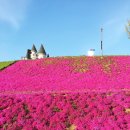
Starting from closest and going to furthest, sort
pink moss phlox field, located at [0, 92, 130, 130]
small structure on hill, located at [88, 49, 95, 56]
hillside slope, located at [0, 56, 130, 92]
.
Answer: pink moss phlox field, located at [0, 92, 130, 130] < hillside slope, located at [0, 56, 130, 92] < small structure on hill, located at [88, 49, 95, 56]

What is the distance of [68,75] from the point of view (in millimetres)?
42031

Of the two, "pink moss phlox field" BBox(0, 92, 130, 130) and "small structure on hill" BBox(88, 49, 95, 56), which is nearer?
"pink moss phlox field" BBox(0, 92, 130, 130)

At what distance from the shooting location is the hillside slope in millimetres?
34169

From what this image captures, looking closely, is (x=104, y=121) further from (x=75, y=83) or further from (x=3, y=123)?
(x=75, y=83)

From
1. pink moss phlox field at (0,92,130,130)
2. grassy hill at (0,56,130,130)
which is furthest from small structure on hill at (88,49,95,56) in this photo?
pink moss phlox field at (0,92,130,130)

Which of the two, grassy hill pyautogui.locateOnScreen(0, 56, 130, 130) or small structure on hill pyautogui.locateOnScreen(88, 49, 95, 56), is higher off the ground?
small structure on hill pyautogui.locateOnScreen(88, 49, 95, 56)

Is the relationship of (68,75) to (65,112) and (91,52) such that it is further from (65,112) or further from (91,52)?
(65,112)

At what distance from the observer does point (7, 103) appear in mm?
20875

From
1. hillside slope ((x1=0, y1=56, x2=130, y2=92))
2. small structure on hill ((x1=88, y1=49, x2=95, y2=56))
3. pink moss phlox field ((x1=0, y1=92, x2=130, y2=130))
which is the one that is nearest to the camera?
pink moss phlox field ((x1=0, y1=92, x2=130, y2=130))

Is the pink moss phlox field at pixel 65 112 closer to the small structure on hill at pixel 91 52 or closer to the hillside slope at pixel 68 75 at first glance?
the hillside slope at pixel 68 75

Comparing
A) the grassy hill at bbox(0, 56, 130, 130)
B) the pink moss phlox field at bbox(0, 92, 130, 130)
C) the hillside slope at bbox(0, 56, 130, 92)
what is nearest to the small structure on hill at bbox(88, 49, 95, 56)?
the hillside slope at bbox(0, 56, 130, 92)

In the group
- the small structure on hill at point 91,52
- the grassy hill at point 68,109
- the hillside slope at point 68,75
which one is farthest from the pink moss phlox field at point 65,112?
the small structure on hill at point 91,52

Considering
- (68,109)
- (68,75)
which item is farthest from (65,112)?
(68,75)

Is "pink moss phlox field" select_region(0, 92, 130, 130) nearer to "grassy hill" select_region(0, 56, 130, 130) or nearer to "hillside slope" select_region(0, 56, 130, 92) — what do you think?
"grassy hill" select_region(0, 56, 130, 130)
